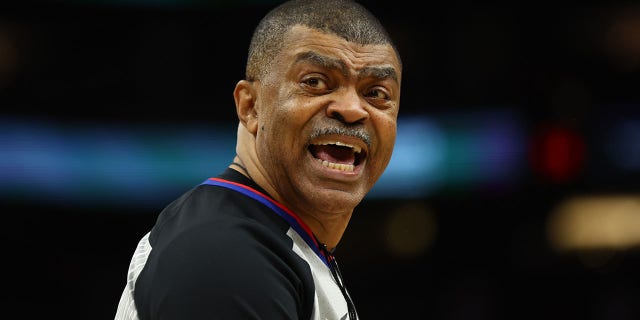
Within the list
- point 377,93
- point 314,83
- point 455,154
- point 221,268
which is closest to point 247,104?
point 314,83

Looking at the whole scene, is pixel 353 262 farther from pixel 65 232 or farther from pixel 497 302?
pixel 65 232

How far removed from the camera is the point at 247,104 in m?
2.27

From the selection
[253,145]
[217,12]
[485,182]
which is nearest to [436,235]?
[485,182]

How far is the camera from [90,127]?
7.01 metres

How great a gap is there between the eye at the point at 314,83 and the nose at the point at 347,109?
0.05 m

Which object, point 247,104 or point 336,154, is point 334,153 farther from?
point 247,104

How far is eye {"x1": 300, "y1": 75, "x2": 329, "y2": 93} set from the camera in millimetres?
2088

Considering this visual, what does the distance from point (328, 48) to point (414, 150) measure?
16.8ft

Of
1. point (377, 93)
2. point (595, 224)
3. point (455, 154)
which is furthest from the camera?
point (595, 224)

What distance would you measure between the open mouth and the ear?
233 millimetres

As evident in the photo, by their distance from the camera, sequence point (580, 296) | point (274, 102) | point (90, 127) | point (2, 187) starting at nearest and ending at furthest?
point (274, 102) → point (2, 187) → point (90, 127) → point (580, 296)

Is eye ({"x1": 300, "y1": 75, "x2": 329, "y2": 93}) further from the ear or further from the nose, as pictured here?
the ear

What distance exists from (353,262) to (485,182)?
1.55m

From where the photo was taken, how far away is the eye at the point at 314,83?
2.09m
